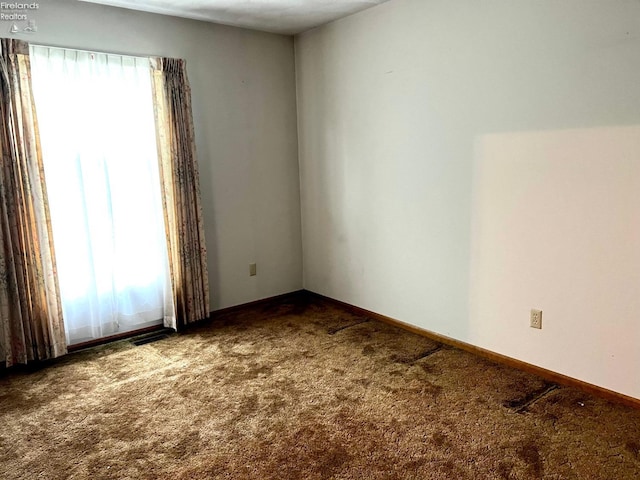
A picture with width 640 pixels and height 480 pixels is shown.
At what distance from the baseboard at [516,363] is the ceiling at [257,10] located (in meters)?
2.43

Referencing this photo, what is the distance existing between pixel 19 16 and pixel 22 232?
1.39m

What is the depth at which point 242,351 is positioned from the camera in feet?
11.4

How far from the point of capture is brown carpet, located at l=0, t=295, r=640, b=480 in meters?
2.18

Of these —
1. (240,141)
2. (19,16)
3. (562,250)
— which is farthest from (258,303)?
(19,16)

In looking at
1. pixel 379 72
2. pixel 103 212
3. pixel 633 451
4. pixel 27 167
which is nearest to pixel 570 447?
pixel 633 451

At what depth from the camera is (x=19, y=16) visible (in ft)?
10.2

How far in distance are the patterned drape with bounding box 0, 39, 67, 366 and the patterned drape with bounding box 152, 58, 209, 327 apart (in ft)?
2.81

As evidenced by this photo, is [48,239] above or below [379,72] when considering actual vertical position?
below

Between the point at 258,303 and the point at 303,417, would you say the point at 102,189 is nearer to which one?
the point at 258,303

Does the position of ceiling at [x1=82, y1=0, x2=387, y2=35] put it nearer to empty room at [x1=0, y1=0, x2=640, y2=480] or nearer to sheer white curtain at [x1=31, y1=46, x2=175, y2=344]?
empty room at [x1=0, y1=0, x2=640, y2=480]

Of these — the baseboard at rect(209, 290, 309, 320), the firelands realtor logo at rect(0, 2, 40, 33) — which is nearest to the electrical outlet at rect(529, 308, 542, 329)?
the baseboard at rect(209, 290, 309, 320)

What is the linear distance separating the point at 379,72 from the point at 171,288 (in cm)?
236

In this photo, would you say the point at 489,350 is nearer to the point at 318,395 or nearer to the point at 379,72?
the point at 318,395

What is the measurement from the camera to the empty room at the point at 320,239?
7.95 feet
